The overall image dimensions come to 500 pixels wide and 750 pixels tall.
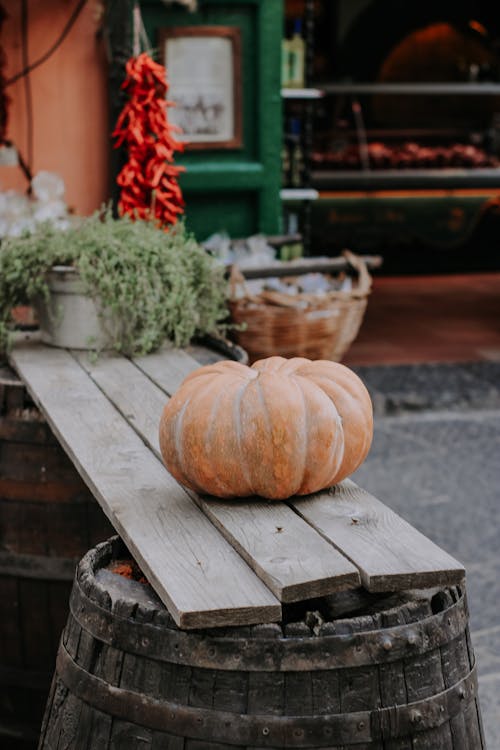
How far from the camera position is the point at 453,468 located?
5367mm

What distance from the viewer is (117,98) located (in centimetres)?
575

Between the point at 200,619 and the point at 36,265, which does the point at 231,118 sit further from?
the point at 200,619

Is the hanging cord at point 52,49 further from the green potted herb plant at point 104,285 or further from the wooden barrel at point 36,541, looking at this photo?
the wooden barrel at point 36,541

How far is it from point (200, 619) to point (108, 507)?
537mm

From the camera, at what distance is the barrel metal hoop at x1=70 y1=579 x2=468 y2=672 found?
1.72m

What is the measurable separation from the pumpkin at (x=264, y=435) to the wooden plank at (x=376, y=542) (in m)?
0.05

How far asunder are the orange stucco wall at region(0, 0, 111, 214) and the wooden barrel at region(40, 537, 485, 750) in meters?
4.39

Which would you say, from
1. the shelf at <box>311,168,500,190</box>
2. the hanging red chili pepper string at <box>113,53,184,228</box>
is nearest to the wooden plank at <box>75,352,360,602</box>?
the hanging red chili pepper string at <box>113,53,184,228</box>

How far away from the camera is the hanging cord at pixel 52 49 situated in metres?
5.95

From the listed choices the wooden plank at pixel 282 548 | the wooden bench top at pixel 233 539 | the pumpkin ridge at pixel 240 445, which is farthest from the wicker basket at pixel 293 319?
the pumpkin ridge at pixel 240 445

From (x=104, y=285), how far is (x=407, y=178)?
23.5 ft

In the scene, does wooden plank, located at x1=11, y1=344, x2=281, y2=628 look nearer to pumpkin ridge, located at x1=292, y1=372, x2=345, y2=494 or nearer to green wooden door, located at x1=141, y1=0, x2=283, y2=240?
pumpkin ridge, located at x1=292, y1=372, x2=345, y2=494

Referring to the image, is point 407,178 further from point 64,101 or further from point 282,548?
point 282,548

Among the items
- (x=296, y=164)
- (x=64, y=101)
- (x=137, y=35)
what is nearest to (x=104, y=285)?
(x=137, y=35)
